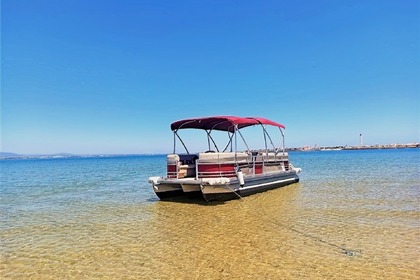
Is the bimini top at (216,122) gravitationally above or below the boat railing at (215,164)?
above

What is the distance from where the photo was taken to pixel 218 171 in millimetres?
12133

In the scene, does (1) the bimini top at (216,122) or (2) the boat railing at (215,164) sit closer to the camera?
(2) the boat railing at (215,164)

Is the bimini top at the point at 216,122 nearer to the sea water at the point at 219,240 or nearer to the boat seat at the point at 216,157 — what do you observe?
the boat seat at the point at 216,157

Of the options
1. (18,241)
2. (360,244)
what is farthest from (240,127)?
(18,241)

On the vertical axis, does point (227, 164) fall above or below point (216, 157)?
below

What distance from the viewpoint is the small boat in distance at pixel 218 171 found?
11977 mm

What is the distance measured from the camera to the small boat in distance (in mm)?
11977

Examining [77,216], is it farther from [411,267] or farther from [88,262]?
[411,267]

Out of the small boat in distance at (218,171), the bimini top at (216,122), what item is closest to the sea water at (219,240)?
the small boat in distance at (218,171)

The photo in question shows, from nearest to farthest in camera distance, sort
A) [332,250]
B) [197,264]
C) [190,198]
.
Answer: [197,264] → [332,250] → [190,198]

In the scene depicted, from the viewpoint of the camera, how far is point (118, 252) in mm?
6461

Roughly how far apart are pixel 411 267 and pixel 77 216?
10.2 m

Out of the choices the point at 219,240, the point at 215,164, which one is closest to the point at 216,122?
the point at 215,164

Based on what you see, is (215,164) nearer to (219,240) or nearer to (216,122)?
(216,122)
